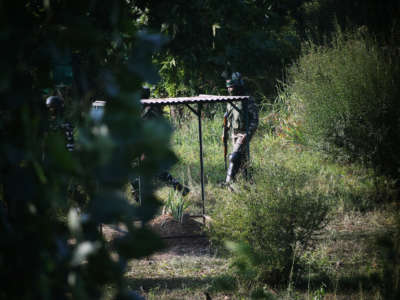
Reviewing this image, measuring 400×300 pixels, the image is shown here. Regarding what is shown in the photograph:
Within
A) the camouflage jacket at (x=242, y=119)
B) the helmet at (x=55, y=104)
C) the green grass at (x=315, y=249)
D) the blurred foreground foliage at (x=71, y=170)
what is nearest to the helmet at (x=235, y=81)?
the camouflage jacket at (x=242, y=119)

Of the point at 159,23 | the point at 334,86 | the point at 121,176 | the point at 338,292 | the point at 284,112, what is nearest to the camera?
the point at 121,176

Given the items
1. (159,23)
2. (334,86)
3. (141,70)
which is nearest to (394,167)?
(334,86)

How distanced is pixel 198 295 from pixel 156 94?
893 centimetres

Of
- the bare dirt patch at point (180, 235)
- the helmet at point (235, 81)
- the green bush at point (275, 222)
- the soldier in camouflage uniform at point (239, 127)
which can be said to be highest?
the helmet at point (235, 81)

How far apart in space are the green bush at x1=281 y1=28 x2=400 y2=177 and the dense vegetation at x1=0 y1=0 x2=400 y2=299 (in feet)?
0.07

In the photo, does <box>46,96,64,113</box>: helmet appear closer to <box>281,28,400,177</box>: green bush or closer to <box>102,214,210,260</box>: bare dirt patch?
<box>102,214,210,260</box>: bare dirt patch

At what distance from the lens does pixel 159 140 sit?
465 millimetres

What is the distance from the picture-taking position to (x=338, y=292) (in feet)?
10.9

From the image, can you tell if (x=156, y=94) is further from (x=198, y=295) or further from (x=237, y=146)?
(x=198, y=295)

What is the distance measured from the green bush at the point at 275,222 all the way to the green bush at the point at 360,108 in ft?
11.2

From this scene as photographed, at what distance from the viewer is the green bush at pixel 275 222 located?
349 centimetres

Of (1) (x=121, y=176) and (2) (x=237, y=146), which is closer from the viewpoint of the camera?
(1) (x=121, y=176)

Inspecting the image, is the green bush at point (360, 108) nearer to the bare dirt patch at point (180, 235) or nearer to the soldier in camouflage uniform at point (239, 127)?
the soldier in camouflage uniform at point (239, 127)

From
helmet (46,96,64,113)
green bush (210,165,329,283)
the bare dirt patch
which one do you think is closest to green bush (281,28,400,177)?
the bare dirt patch
